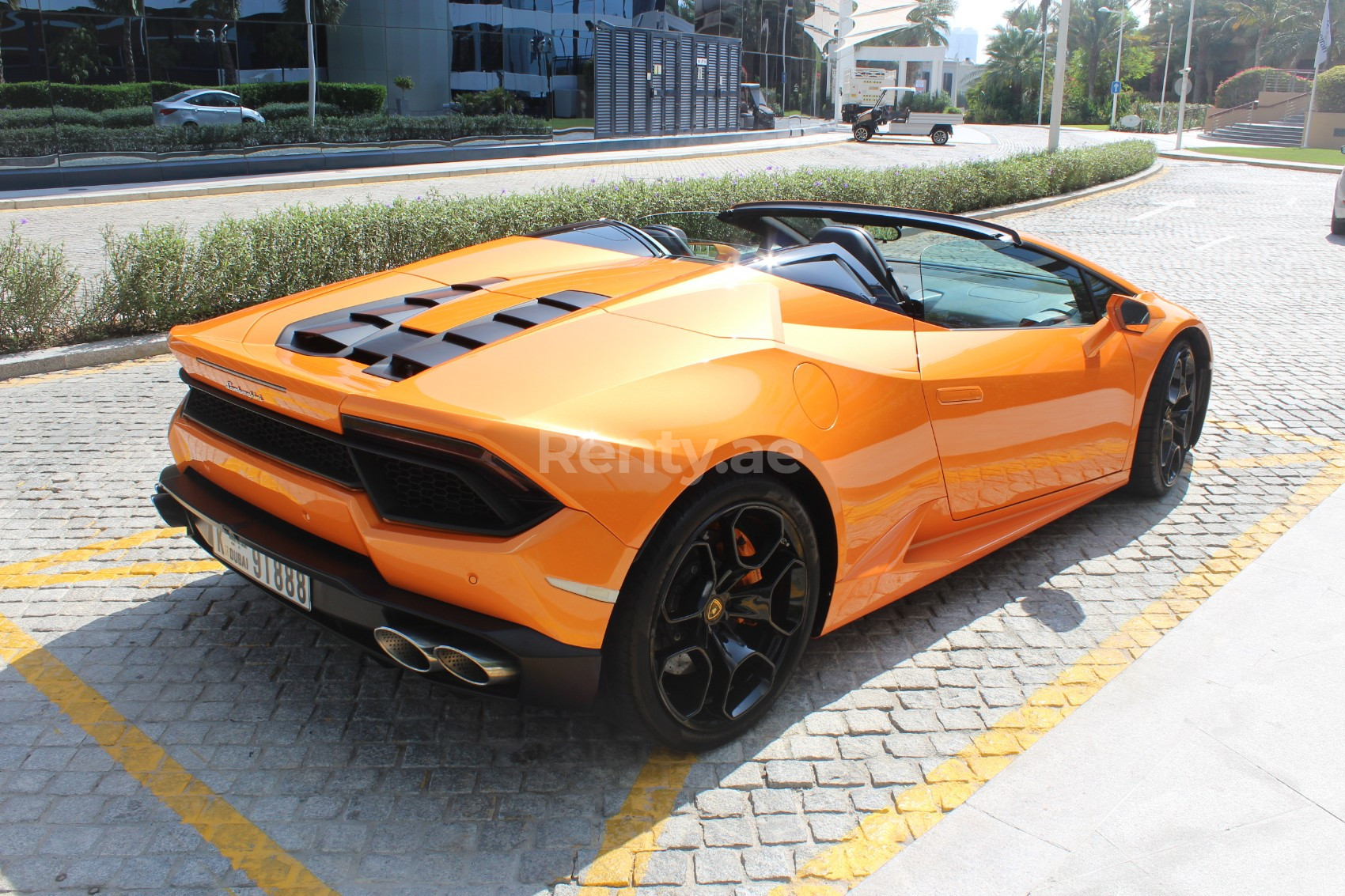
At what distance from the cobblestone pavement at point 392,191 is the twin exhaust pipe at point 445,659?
293 inches

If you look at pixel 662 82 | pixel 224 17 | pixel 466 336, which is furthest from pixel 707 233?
pixel 662 82

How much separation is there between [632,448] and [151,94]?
2014 cm

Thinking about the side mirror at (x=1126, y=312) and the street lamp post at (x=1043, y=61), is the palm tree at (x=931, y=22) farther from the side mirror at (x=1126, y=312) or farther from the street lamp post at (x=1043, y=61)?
the side mirror at (x=1126, y=312)

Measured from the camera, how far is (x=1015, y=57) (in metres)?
76.0

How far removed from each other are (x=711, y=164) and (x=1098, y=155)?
887 cm

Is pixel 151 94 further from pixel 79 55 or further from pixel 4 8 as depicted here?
pixel 4 8

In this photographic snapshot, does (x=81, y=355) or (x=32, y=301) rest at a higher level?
(x=32, y=301)

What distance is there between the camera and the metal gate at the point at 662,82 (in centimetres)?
2917

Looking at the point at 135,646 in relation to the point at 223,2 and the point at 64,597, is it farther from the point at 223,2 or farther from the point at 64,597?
the point at 223,2

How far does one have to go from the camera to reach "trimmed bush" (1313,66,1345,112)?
46.0 meters

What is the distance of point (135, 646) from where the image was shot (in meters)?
3.35

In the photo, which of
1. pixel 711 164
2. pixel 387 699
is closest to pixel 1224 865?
pixel 387 699

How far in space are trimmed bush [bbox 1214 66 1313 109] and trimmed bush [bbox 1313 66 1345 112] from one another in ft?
26.3

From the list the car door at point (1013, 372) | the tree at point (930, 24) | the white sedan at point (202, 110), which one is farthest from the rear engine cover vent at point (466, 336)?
the tree at point (930, 24)
